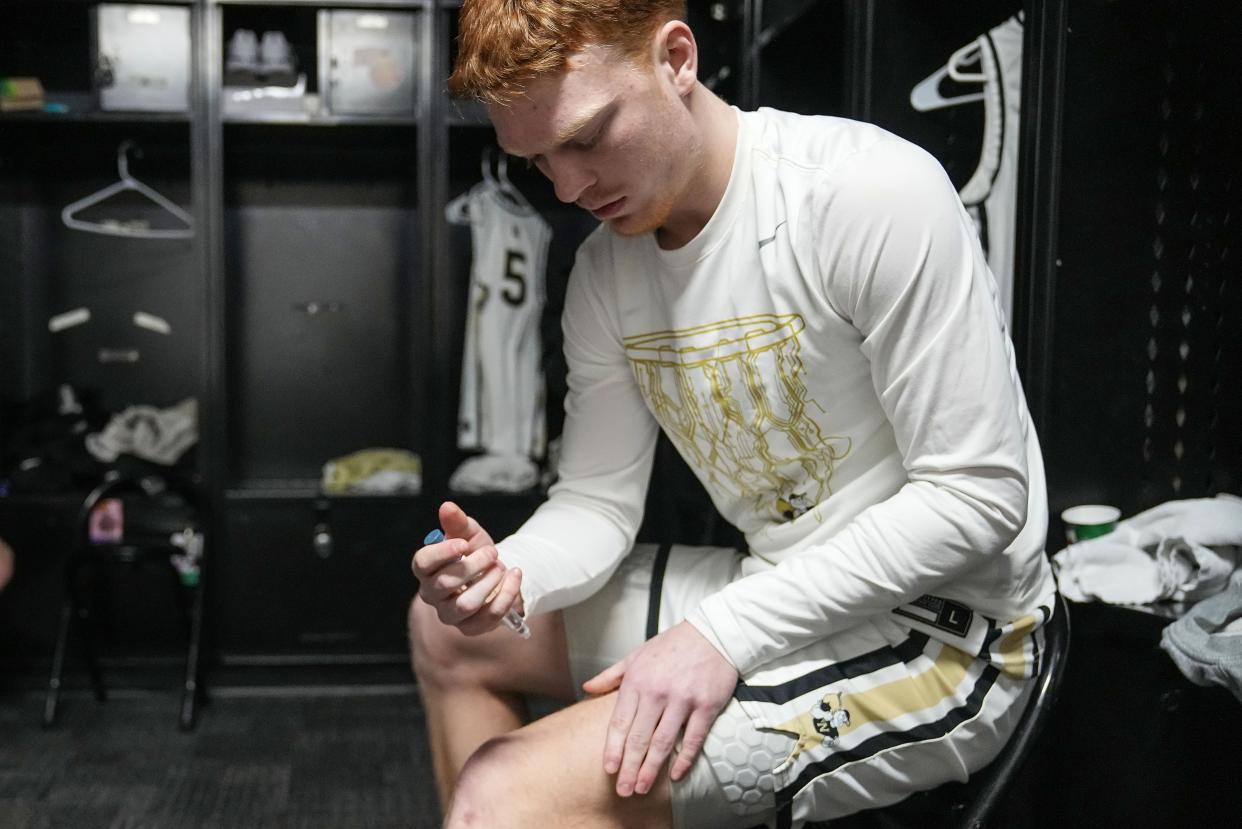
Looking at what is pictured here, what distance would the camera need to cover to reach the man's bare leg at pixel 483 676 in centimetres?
123

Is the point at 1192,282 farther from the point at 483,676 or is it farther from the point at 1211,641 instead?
the point at 483,676

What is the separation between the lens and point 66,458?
3174 millimetres

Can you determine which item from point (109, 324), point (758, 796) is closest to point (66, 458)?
point (109, 324)

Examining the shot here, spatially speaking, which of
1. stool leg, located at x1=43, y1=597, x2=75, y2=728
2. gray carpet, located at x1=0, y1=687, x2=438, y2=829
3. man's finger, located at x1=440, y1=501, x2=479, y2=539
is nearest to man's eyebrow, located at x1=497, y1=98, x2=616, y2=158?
man's finger, located at x1=440, y1=501, x2=479, y2=539

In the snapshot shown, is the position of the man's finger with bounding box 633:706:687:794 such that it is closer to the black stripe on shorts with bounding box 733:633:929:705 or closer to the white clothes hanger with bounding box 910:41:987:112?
the black stripe on shorts with bounding box 733:633:929:705

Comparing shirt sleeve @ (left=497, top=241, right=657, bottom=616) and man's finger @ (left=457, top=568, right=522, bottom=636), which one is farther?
shirt sleeve @ (left=497, top=241, right=657, bottom=616)

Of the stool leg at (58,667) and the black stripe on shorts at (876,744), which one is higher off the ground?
the black stripe on shorts at (876,744)

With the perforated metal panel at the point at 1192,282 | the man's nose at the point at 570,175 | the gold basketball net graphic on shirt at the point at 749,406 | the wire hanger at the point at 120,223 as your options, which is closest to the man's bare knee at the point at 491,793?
the gold basketball net graphic on shirt at the point at 749,406

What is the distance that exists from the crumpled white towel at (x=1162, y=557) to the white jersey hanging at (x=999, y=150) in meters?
0.58

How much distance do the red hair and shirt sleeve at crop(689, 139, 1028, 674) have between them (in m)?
0.24

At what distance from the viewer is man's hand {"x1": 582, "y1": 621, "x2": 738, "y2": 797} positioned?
0.99 m

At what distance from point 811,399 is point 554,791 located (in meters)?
0.46

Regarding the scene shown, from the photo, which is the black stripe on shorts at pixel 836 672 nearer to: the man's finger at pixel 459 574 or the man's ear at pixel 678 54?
the man's finger at pixel 459 574

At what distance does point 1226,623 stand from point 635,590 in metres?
0.63
